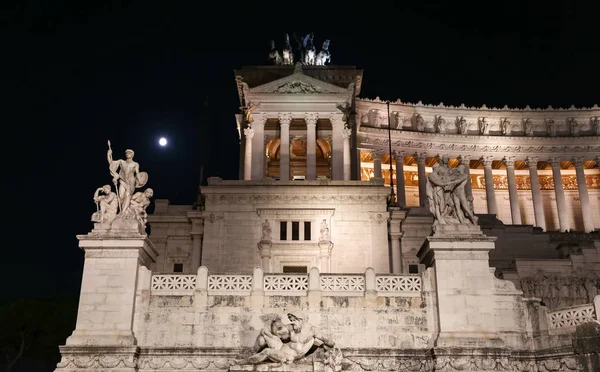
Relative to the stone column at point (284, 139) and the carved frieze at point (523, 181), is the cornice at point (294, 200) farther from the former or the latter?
the carved frieze at point (523, 181)

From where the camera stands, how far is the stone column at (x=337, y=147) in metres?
58.6

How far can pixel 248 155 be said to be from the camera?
61281mm

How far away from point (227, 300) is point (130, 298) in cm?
377

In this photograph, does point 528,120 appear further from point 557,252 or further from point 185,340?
point 185,340

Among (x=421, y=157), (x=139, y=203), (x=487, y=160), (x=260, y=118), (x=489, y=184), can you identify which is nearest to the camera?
(x=139, y=203)

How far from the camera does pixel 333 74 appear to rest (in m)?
68.9

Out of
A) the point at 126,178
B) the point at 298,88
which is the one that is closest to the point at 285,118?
the point at 298,88

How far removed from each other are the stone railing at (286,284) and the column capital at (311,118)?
1450 inches

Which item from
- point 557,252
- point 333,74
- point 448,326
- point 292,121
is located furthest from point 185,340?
point 333,74

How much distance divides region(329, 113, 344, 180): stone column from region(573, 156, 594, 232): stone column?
32621mm

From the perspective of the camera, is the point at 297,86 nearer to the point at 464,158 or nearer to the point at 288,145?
the point at 288,145

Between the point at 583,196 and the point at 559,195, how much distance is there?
2668 mm

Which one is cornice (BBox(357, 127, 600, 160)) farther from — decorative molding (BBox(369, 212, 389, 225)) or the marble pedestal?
the marble pedestal

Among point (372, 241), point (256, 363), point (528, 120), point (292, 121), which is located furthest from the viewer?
point (528, 120)
